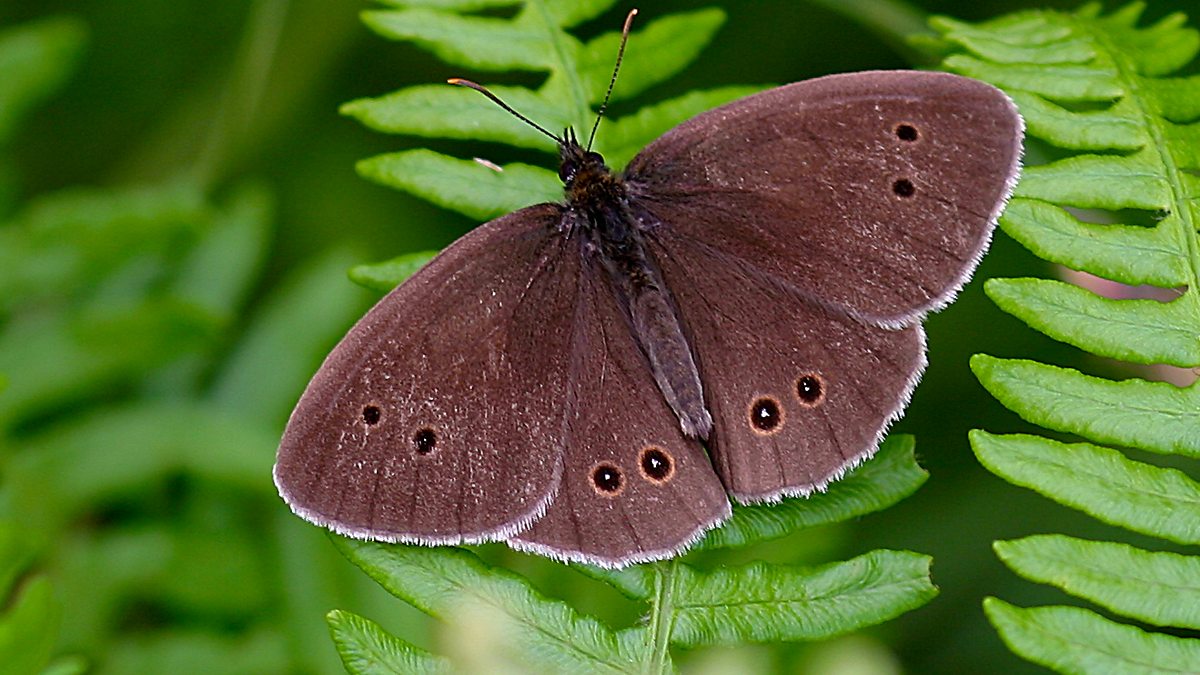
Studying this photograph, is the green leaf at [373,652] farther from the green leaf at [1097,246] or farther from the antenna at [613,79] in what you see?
the green leaf at [1097,246]

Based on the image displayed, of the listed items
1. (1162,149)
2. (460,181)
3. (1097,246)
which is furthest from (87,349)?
(1162,149)

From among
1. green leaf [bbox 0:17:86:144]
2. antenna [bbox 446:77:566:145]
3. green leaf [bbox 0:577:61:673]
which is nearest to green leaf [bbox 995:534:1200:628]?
antenna [bbox 446:77:566:145]

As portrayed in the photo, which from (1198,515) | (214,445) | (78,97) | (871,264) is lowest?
(214,445)

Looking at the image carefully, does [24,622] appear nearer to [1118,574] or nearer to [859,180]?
[859,180]

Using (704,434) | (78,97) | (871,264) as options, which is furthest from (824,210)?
(78,97)

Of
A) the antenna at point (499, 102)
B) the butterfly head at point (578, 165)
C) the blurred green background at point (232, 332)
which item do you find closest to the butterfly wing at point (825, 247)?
the butterfly head at point (578, 165)

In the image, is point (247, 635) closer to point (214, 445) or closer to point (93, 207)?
point (214, 445)
